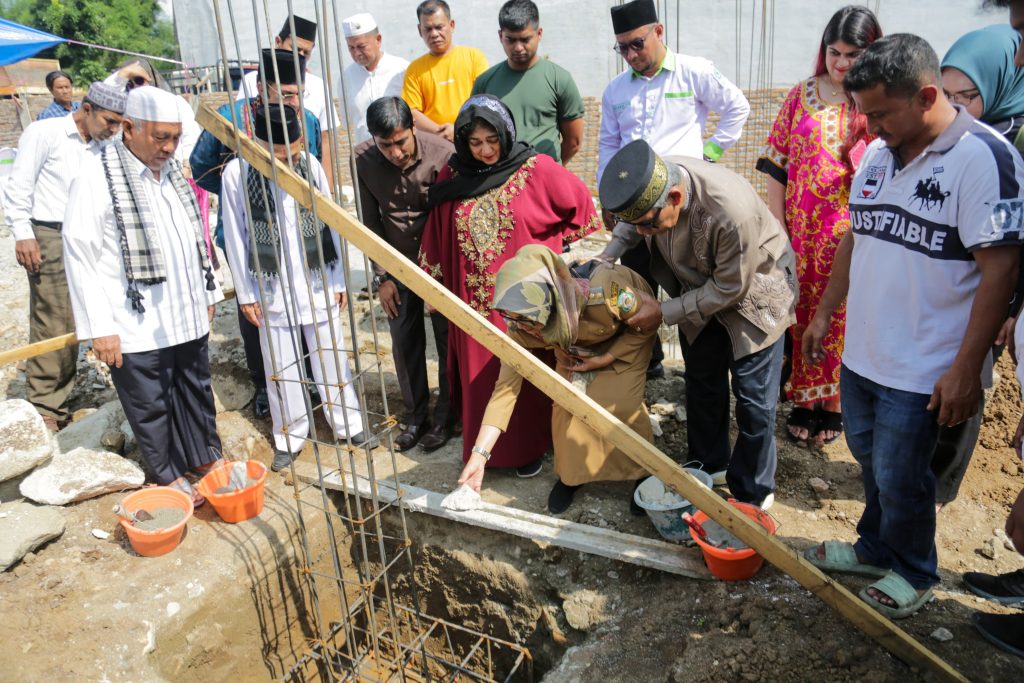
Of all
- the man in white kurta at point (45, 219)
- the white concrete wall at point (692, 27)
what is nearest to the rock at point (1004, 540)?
the man in white kurta at point (45, 219)

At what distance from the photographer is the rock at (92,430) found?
432 cm

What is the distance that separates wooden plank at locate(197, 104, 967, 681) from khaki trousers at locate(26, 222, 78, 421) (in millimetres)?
2751

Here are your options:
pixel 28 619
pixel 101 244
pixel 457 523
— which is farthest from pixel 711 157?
pixel 28 619

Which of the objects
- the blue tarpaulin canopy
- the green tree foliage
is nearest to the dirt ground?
the blue tarpaulin canopy

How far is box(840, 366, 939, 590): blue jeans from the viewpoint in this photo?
2.35 metres

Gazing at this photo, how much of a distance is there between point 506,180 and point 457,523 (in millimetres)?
1654

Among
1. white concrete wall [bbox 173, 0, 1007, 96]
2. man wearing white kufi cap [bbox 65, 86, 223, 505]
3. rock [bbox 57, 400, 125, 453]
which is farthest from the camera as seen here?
white concrete wall [bbox 173, 0, 1007, 96]

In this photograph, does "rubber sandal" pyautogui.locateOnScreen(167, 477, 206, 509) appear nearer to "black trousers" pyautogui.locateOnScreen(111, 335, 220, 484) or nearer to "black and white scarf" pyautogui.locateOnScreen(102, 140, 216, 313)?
"black trousers" pyautogui.locateOnScreen(111, 335, 220, 484)

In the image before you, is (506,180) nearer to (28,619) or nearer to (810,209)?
(810,209)

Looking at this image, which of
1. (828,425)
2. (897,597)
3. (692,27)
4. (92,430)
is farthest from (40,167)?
(692,27)

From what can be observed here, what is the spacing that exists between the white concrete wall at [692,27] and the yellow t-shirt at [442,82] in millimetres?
5721

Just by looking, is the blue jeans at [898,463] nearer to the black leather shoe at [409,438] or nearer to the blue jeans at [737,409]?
the blue jeans at [737,409]

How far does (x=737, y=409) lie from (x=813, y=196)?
3.69 ft

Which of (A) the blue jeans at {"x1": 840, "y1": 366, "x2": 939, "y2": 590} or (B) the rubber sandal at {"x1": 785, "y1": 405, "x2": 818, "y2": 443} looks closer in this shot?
(A) the blue jeans at {"x1": 840, "y1": 366, "x2": 939, "y2": 590}
